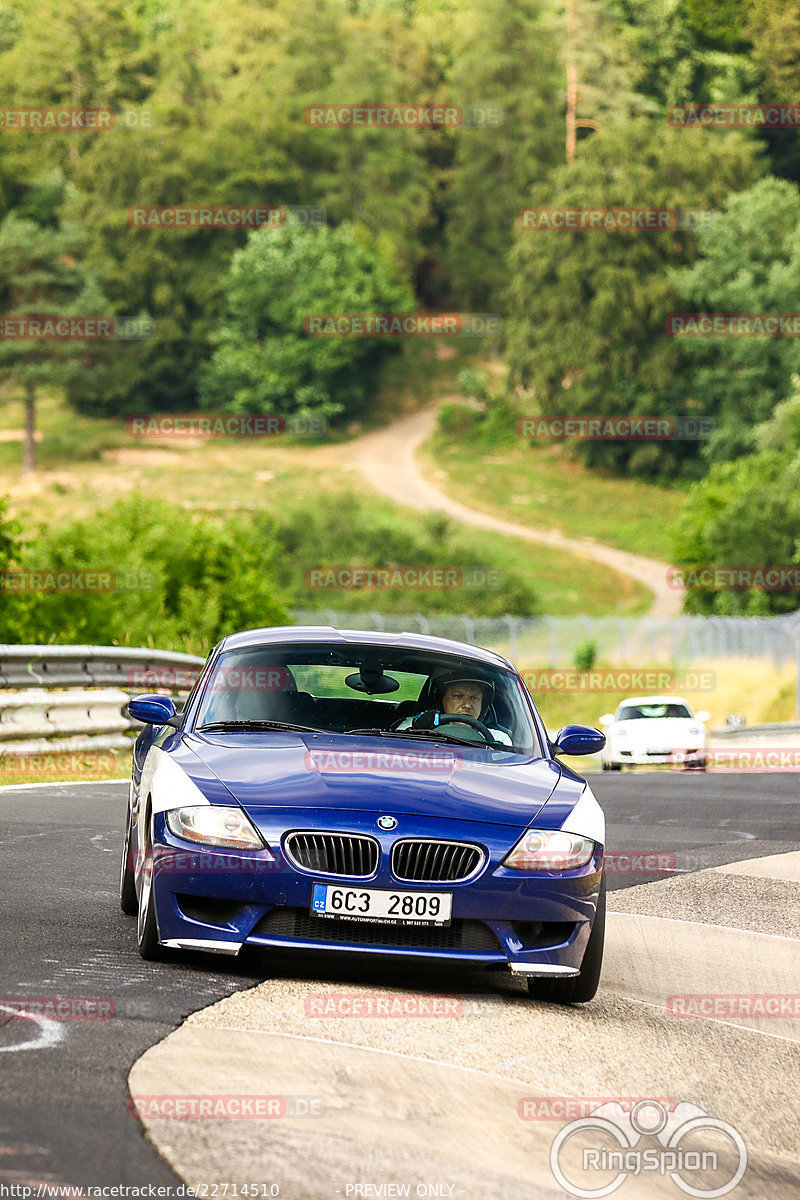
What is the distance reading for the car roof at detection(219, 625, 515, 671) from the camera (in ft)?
Result: 26.8

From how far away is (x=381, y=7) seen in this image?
13075cm

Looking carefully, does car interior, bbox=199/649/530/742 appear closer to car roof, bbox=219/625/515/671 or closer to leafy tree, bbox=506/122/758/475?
car roof, bbox=219/625/515/671

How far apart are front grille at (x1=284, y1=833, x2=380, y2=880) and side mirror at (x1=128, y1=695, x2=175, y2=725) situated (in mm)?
1465

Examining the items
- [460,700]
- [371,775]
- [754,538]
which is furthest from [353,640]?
[754,538]

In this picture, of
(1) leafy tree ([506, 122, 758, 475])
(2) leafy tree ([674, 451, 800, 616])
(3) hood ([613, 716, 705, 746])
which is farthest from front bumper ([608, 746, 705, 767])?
(1) leafy tree ([506, 122, 758, 475])

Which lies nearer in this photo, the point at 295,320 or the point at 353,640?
the point at 353,640

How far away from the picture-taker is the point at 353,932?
644cm

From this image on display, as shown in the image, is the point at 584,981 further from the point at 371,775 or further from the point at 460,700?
the point at 460,700

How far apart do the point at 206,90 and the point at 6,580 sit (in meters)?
108

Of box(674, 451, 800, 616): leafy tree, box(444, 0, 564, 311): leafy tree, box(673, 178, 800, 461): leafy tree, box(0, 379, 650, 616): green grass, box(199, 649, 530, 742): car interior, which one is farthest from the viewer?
box(444, 0, 564, 311): leafy tree

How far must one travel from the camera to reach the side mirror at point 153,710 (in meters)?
7.75

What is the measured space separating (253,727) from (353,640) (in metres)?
0.82

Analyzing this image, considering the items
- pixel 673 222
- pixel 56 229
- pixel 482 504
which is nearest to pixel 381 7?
pixel 56 229

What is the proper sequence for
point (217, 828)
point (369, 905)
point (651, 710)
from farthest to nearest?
1. point (651, 710)
2. point (217, 828)
3. point (369, 905)
